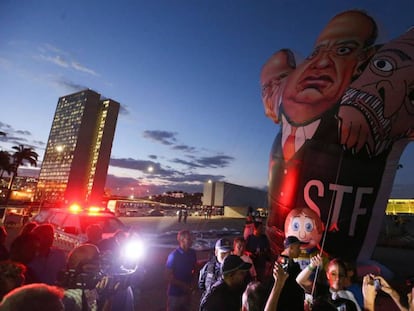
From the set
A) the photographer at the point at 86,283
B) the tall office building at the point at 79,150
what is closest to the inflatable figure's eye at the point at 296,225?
the photographer at the point at 86,283

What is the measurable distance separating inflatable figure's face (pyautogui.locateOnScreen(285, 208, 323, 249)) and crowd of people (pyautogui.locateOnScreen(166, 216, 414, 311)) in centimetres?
385

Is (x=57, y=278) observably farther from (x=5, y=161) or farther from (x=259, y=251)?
(x=5, y=161)

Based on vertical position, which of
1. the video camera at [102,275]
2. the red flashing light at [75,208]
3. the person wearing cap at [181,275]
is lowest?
the person wearing cap at [181,275]

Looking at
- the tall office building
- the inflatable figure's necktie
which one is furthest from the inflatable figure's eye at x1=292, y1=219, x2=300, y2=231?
the tall office building

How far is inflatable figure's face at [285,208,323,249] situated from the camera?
7066mm

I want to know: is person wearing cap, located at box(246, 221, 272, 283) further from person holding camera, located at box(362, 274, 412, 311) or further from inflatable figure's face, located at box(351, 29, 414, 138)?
inflatable figure's face, located at box(351, 29, 414, 138)

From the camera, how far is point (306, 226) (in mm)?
7152

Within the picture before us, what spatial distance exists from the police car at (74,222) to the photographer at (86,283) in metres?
3.91

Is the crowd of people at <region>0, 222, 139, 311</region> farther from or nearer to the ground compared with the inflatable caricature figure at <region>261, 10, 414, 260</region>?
nearer to the ground

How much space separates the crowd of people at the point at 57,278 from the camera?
1237 millimetres

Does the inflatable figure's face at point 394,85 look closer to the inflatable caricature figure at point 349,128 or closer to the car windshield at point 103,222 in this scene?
the inflatable caricature figure at point 349,128

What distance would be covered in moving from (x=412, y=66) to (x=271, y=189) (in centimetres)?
519

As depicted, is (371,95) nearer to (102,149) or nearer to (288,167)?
(288,167)

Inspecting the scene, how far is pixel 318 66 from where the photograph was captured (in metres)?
7.82
